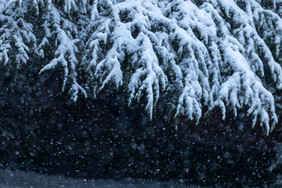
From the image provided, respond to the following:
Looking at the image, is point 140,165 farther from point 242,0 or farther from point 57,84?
point 242,0

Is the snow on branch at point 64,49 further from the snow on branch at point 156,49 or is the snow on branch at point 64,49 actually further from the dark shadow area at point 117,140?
the dark shadow area at point 117,140

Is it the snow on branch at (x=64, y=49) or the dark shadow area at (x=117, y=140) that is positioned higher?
the snow on branch at (x=64, y=49)

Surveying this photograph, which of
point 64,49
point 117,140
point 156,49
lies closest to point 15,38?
point 64,49

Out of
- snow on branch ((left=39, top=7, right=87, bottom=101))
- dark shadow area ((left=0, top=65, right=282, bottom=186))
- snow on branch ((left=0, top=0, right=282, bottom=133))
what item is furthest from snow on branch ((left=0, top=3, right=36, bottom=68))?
dark shadow area ((left=0, top=65, right=282, bottom=186))

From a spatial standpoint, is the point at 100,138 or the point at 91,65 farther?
the point at 100,138

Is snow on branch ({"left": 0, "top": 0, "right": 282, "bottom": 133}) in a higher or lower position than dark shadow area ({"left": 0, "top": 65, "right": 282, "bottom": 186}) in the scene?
higher

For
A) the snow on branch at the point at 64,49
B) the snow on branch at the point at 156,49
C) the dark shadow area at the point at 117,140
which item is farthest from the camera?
the dark shadow area at the point at 117,140

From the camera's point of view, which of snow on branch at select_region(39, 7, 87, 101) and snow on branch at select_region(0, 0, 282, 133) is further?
snow on branch at select_region(39, 7, 87, 101)

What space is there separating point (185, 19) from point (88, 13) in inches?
40.4

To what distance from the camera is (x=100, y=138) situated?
3725 mm

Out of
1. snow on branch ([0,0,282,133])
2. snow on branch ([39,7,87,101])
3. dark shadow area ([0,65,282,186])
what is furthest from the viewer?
dark shadow area ([0,65,282,186])

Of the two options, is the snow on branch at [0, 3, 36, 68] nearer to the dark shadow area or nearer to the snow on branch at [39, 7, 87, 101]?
the snow on branch at [39, 7, 87, 101]

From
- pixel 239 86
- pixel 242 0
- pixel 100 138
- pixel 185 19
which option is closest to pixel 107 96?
pixel 100 138

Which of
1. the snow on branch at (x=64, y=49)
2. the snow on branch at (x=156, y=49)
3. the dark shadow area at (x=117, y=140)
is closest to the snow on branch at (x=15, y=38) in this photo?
the snow on branch at (x=156, y=49)
